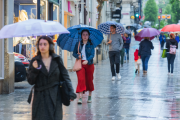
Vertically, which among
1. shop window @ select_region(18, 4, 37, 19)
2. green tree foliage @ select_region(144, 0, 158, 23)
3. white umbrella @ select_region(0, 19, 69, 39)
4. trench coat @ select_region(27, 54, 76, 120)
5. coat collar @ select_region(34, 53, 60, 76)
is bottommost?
trench coat @ select_region(27, 54, 76, 120)

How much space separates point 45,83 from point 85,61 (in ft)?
12.3

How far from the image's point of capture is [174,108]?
26.8 feet

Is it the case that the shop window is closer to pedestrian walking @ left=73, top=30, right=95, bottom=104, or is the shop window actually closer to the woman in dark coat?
pedestrian walking @ left=73, top=30, right=95, bottom=104

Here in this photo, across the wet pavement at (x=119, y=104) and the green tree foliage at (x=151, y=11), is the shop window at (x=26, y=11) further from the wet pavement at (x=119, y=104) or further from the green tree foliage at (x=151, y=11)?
the green tree foliage at (x=151, y=11)

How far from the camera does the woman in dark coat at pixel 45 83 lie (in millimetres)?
4766

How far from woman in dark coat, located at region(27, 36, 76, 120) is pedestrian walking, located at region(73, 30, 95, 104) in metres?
3.66

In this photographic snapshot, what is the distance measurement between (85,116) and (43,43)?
286cm

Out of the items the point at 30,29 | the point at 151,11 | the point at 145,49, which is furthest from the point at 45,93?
the point at 151,11

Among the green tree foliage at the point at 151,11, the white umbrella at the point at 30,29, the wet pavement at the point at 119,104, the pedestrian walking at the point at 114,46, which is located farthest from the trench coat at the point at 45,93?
the green tree foliage at the point at 151,11

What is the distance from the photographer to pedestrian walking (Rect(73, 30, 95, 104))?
855 centimetres

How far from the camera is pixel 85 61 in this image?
8.51 m

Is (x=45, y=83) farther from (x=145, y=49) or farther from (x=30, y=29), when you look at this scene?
(x=145, y=49)

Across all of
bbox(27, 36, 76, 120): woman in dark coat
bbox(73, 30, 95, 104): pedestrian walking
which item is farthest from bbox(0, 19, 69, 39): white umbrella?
Answer: bbox(73, 30, 95, 104): pedestrian walking

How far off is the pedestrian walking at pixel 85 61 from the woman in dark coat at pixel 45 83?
144 inches
